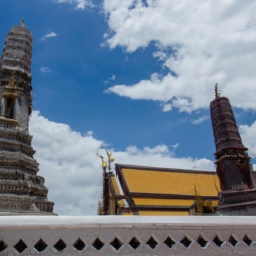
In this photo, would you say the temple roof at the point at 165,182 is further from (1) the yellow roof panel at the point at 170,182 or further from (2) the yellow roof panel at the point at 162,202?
(2) the yellow roof panel at the point at 162,202

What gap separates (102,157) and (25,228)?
2042cm

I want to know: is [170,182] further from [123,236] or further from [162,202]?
[123,236]

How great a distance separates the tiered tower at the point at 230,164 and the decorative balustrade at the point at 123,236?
8210 mm

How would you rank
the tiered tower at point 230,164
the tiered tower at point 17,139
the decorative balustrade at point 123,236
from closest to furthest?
the decorative balustrade at point 123,236 < the tiered tower at point 17,139 < the tiered tower at point 230,164

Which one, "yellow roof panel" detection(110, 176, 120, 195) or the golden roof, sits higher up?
"yellow roof panel" detection(110, 176, 120, 195)

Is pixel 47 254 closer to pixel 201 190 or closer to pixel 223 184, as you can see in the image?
pixel 223 184

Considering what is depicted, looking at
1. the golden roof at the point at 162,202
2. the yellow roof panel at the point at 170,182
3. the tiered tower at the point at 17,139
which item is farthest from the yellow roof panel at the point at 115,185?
the tiered tower at the point at 17,139

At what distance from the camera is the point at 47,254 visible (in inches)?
155

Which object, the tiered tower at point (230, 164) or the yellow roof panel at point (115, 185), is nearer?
the tiered tower at point (230, 164)

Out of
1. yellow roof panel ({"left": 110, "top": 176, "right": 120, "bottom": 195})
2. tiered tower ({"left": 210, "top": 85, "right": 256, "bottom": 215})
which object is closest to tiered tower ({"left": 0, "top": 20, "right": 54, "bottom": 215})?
tiered tower ({"left": 210, "top": 85, "right": 256, "bottom": 215})

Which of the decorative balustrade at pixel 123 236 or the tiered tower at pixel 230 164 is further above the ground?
the tiered tower at pixel 230 164

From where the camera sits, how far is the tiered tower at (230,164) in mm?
12504

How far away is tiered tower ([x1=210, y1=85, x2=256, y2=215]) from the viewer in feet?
41.0

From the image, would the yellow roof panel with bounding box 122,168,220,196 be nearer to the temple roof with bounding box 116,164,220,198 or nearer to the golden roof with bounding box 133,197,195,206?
the temple roof with bounding box 116,164,220,198
